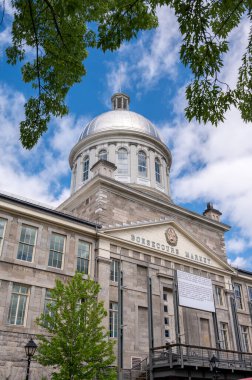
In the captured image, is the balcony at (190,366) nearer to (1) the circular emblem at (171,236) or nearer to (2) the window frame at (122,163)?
(1) the circular emblem at (171,236)

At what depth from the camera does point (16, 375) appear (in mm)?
17938

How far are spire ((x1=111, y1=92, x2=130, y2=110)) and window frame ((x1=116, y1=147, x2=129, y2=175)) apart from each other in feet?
33.3

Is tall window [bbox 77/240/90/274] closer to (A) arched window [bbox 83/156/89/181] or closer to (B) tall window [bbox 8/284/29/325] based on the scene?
(B) tall window [bbox 8/284/29/325]

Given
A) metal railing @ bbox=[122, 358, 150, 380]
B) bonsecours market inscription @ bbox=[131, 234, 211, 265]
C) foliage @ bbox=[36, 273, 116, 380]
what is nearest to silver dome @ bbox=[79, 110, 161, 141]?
bonsecours market inscription @ bbox=[131, 234, 211, 265]

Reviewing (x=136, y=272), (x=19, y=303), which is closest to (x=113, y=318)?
(x=136, y=272)

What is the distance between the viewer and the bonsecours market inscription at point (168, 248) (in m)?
25.8

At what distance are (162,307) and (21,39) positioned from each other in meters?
20.5

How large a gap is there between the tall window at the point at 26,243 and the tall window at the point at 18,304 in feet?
5.36

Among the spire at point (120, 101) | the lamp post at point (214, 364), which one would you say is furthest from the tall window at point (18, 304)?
the spire at point (120, 101)

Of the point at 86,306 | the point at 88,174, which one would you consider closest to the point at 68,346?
the point at 86,306

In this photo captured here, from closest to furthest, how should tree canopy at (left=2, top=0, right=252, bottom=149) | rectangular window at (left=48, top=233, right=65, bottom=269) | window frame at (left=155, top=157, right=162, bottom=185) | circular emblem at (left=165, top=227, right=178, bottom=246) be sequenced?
tree canopy at (left=2, top=0, right=252, bottom=149), rectangular window at (left=48, top=233, right=65, bottom=269), circular emblem at (left=165, top=227, right=178, bottom=246), window frame at (left=155, top=157, right=162, bottom=185)

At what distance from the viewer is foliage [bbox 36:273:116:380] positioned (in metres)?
15.9

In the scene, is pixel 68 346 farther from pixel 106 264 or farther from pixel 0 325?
pixel 106 264

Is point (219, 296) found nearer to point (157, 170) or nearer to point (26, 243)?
point (157, 170)
